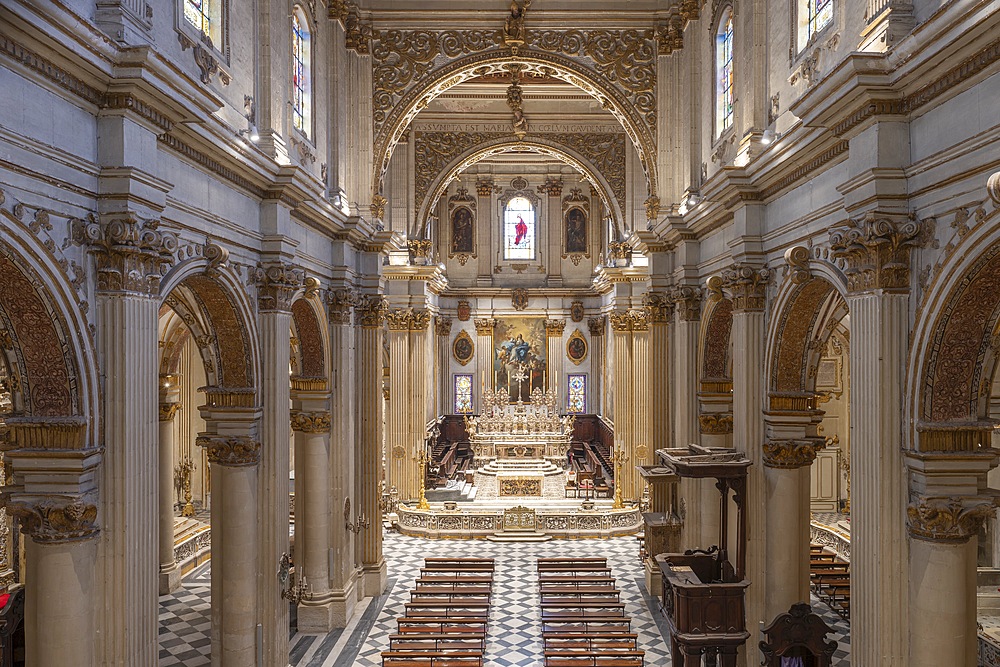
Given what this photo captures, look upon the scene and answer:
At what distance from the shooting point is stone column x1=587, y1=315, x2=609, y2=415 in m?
38.6

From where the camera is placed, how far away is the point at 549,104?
2705 centimetres

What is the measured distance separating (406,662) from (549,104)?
19.9 meters

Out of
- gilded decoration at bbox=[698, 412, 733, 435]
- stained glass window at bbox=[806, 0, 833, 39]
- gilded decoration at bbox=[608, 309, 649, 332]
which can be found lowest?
gilded decoration at bbox=[698, 412, 733, 435]

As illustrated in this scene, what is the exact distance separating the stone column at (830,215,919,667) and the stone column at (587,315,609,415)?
98.4 feet

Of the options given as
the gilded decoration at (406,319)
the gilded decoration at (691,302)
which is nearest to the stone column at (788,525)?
the gilded decoration at (691,302)

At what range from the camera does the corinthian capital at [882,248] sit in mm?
7648

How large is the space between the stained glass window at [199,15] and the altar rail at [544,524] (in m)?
17.9

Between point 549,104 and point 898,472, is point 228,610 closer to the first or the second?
point 898,472

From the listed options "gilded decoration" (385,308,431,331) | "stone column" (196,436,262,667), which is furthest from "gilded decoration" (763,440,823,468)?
"gilded decoration" (385,308,431,331)

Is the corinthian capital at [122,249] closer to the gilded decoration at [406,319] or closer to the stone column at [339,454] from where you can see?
the stone column at [339,454]

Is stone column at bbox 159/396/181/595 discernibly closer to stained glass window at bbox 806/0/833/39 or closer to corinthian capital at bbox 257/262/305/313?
corinthian capital at bbox 257/262/305/313

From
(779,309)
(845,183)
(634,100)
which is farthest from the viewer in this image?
(634,100)

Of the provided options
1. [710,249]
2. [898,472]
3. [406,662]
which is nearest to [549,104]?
[710,249]

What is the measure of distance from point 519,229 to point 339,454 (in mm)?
24174
